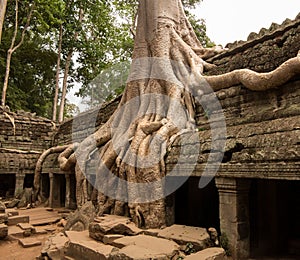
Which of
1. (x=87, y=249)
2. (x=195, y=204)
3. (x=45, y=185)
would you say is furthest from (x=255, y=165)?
(x=45, y=185)

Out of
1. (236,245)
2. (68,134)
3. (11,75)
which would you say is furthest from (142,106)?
(11,75)

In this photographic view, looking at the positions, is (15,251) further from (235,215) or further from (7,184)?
(7,184)

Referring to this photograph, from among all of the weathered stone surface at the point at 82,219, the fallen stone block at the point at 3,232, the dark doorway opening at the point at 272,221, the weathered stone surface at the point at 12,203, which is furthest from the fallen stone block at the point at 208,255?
the weathered stone surface at the point at 12,203

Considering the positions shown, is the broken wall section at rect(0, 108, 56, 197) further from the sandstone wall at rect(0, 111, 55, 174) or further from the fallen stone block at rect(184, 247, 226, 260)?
the fallen stone block at rect(184, 247, 226, 260)

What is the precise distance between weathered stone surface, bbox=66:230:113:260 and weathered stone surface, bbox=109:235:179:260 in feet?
0.63

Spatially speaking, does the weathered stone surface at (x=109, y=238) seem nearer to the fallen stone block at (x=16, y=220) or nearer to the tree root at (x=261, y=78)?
the tree root at (x=261, y=78)

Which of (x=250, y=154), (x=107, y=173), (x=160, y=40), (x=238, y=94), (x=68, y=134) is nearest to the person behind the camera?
(x=250, y=154)

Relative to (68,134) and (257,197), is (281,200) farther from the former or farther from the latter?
(68,134)

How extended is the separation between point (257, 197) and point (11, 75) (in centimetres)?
1818

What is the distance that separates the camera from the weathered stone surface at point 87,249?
157 inches

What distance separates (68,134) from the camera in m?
13.2

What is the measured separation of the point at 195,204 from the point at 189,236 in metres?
2.44

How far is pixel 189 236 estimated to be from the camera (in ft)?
13.6

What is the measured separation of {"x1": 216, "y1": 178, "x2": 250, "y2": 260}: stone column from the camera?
4.07 m
